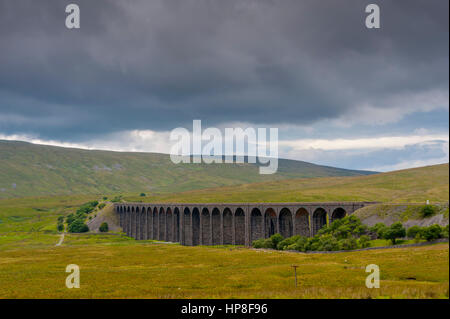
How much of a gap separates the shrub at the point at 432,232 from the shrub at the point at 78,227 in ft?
482

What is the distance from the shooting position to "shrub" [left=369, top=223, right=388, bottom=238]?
6331 cm

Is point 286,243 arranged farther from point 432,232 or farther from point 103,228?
point 103,228

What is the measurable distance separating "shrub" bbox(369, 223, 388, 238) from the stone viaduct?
9.71 m

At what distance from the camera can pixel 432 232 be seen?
178 feet

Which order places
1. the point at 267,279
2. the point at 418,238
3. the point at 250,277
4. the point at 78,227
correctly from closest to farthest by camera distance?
the point at 267,279 → the point at 250,277 → the point at 418,238 → the point at 78,227

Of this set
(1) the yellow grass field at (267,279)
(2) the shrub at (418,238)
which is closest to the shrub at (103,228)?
(1) the yellow grass field at (267,279)

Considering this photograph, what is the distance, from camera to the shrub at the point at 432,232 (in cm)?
5391

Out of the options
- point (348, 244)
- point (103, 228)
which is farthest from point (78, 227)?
point (348, 244)

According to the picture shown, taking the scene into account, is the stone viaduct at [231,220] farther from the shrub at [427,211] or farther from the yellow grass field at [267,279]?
the yellow grass field at [267,279]

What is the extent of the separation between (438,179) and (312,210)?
112m

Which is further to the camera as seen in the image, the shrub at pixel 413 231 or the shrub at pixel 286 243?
the shrub at pixel 286 243

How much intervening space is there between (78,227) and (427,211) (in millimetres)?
146318
